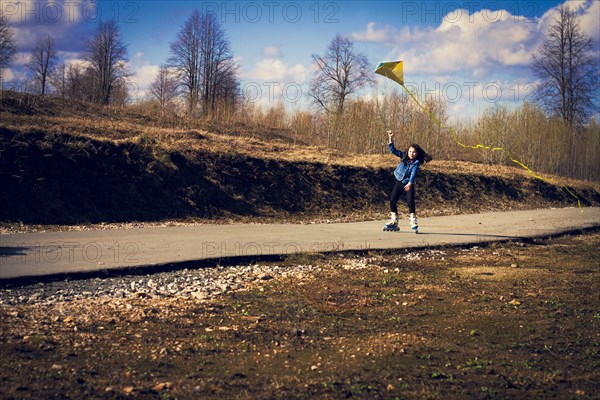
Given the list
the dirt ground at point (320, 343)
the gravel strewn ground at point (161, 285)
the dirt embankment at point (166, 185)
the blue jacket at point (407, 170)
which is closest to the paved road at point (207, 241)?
the gravel strewn ground at point (161, 285)

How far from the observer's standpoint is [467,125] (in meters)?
43.4

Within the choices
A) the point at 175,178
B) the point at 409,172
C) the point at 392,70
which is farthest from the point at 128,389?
the point at 175,178

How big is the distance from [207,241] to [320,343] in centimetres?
610

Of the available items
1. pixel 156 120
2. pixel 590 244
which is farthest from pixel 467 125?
pixel 590 244

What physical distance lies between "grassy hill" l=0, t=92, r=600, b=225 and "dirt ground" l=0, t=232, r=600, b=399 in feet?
27.1

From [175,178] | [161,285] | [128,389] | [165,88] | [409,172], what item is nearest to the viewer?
[128,389]

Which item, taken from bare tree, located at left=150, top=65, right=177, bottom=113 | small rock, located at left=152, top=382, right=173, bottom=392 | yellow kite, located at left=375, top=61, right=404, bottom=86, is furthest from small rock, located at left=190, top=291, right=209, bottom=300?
bare tree, located at left=150, top=65, right=177, bottom=113

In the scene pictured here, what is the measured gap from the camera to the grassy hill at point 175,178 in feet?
47.5

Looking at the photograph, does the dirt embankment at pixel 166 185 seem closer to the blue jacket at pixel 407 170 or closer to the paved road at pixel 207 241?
the paved road at pixel 207 241

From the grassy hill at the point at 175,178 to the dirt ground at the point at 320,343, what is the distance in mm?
8271

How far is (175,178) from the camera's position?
17172 mm

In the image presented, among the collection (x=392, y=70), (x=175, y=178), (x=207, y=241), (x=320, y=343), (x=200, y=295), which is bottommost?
(x=320, y=343)

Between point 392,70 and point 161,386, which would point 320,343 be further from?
point 392,70

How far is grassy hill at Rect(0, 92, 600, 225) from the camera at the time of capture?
14.5 meters
